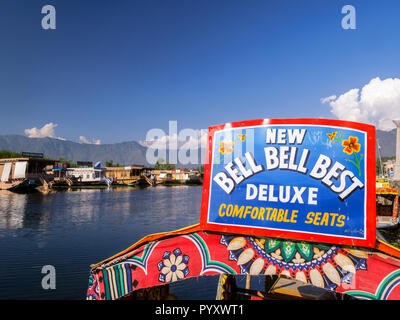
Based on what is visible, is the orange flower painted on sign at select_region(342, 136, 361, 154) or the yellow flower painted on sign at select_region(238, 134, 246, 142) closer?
the orange flower painted on sign at select_region(342, 136, 361, 154)

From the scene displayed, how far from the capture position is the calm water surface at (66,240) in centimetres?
1702

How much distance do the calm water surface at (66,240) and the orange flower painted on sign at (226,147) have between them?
1393cm

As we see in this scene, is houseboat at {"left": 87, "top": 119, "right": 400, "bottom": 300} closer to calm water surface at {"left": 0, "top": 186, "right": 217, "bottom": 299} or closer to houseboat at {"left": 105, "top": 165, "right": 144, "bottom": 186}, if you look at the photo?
calm water surface at {"left": 0, "top": 186, "right": 217, "bottom": 299}

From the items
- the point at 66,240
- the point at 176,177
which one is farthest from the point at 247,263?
the point at 176,177

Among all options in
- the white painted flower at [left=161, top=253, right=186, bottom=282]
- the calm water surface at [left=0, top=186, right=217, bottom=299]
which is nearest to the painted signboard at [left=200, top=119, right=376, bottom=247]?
the white painted flower at [left=161, top=253, right=186, bottom=282]

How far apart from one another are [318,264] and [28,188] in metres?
93.3

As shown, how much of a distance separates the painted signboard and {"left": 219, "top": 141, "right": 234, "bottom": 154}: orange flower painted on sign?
21mm

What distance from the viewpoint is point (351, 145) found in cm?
491

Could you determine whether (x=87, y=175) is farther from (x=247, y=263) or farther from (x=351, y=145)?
(x=351, y=145)

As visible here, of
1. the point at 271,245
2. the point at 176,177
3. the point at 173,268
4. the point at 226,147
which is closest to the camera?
the point at 271,245

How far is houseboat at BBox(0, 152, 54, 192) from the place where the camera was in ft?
262

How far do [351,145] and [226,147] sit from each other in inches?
93.6
